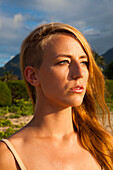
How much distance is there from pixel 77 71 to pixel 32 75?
38 centimetres

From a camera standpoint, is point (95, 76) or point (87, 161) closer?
point (87, 161)

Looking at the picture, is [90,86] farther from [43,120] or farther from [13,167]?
[13,167]

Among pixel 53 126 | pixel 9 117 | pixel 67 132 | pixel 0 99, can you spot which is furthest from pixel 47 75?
pixel 0 99

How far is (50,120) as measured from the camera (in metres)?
1.64

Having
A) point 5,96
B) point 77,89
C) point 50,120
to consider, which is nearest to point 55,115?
point 50,120

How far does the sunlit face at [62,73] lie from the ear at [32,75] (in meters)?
0.06

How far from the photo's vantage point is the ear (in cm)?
165

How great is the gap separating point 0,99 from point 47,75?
420 inches

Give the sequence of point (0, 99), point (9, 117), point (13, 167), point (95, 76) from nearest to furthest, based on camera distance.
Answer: point (13, 167), point (95, 76), point (9, 117), point (0, 99)

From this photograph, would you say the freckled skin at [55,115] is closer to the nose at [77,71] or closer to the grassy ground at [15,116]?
the nose at [77,71]

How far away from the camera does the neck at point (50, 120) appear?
164cm

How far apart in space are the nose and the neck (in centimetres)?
29

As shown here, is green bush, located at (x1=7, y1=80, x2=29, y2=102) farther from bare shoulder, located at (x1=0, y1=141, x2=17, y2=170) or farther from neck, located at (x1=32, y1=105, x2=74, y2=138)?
bare shoulder, located at (x1=0, y1=141, x2=17, y2=170)

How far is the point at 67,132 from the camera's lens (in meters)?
1.75
